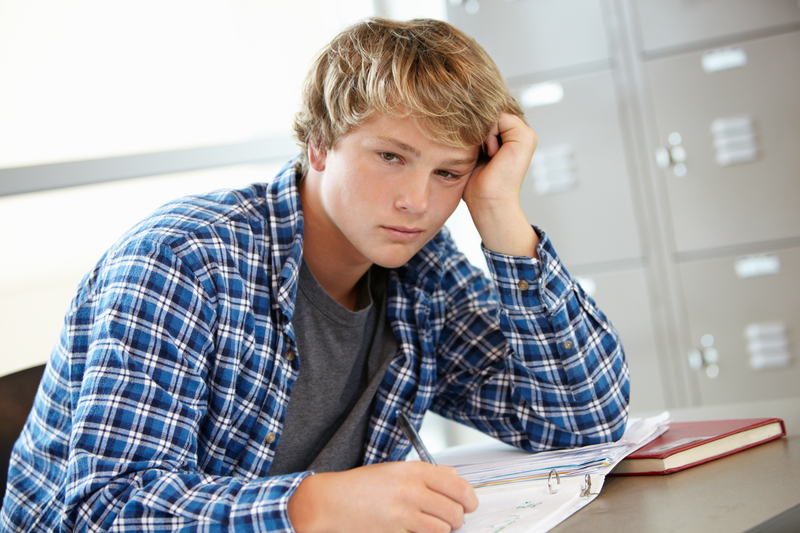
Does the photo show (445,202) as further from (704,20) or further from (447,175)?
(704,20)

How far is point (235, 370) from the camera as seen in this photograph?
2.68ft

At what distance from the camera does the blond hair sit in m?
0.89

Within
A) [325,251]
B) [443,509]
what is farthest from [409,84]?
[443,509]

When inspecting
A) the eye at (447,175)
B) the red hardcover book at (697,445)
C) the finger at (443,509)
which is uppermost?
the eye at (447,175)

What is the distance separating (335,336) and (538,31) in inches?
52.3

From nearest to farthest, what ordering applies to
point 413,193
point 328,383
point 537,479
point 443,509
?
point 443,509
point 537,479
point 413,193
point 328,383

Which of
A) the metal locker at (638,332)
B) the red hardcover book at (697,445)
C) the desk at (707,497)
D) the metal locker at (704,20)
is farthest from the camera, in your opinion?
the metal locker at (638,332)

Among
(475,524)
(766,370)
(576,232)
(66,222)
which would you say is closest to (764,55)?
(576,232)

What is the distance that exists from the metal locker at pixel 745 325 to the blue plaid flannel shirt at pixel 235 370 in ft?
3.59

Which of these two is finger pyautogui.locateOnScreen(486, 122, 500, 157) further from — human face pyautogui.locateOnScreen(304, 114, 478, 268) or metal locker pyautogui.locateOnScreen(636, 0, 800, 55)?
metal locker pyautogui.locateOnScreen(636, 0, 800, 55)

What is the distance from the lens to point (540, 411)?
948 millimetres

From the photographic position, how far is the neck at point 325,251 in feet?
3.43

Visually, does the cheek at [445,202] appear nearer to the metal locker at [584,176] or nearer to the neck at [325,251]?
the neck at [325,251]

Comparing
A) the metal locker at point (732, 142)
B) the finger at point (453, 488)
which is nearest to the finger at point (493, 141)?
the finger at point (453, 488)
